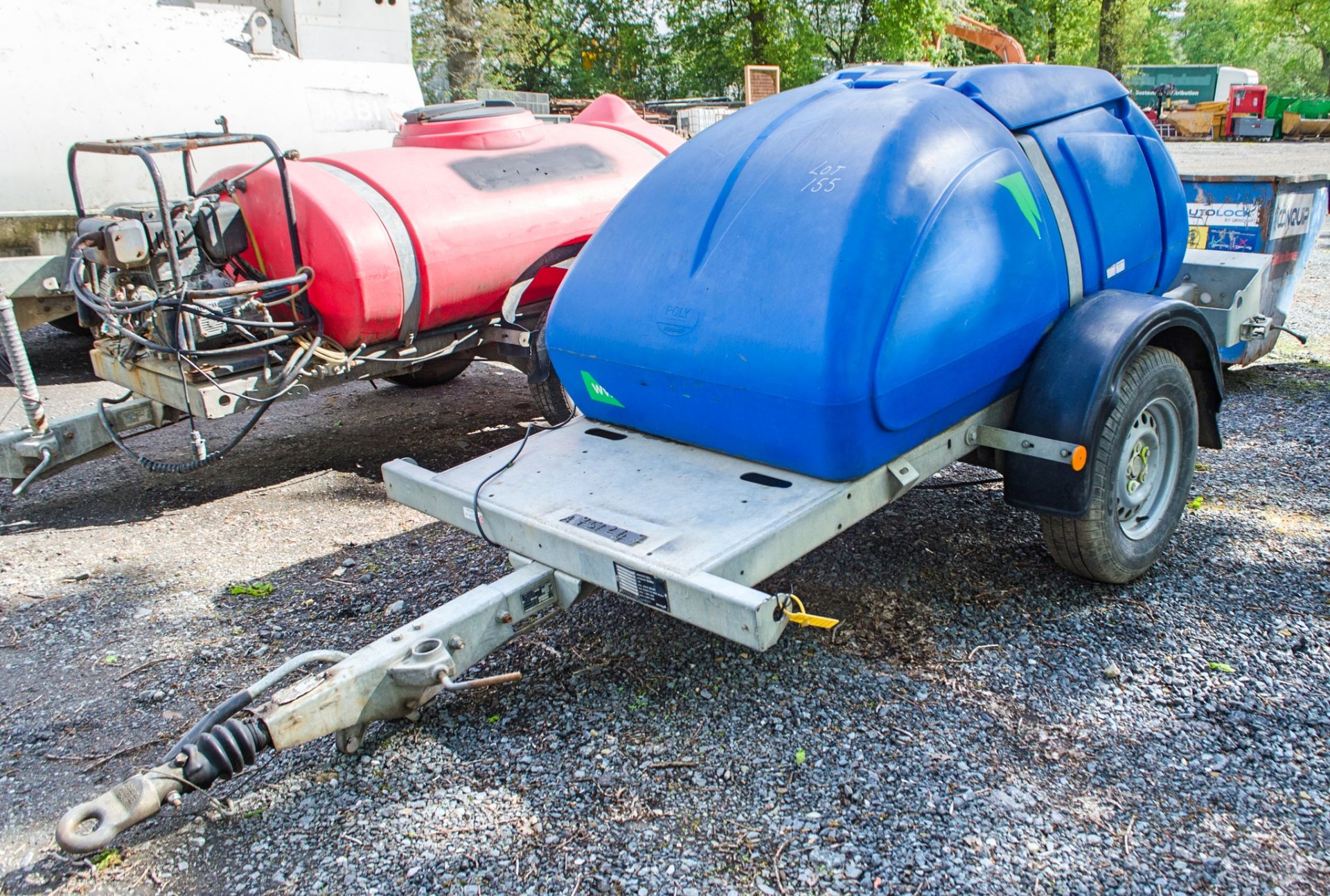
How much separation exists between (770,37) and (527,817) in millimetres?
30618

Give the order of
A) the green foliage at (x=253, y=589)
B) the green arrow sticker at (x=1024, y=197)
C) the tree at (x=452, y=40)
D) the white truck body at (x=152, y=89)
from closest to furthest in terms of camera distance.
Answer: the green arrow sticker at (x=1024, y=197), the green foliage at (x=253, y=589), the white truck body at (x=152, y=89), the tree at (x=452, y=40)

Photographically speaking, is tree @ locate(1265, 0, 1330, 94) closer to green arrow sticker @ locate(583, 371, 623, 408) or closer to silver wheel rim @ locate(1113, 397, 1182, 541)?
silver wheel rim @ locate(1113, 397, 1182, 541)

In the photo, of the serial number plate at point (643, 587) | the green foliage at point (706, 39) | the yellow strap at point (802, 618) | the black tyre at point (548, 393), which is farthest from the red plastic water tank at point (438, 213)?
the green foliage at point (706, 39)

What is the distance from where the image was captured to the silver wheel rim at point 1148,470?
141 inches

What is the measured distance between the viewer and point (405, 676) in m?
2.68

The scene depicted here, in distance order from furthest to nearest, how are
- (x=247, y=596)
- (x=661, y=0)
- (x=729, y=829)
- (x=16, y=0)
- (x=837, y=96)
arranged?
(x=661, y=0) → (x=16, y=0) → (x=247, y=596) → (x=837, y=96) → (x=729, y=829)

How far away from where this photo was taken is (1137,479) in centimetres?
369

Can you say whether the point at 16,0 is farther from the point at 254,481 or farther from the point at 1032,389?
the point at 1032,389

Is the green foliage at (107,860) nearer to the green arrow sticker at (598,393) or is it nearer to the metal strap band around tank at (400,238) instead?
the green arrow sticker at (598,393)

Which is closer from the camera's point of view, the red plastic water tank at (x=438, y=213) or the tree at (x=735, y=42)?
the red plastic water tank at (x=438, y=213)

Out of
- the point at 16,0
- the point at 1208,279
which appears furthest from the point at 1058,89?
the point at 16,0

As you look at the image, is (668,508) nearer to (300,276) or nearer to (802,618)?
(802,618)

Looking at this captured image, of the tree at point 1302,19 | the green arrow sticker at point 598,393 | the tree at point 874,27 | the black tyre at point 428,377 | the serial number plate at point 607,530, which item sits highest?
the tree at point 1302,19

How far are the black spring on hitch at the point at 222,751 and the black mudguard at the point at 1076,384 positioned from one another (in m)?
2.43
